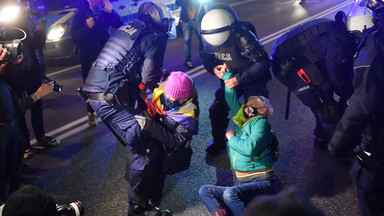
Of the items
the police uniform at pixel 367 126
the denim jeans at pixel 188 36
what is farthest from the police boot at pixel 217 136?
the denim jeans at pixel 188 36

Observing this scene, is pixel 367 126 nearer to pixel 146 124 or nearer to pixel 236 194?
pixel 236 194

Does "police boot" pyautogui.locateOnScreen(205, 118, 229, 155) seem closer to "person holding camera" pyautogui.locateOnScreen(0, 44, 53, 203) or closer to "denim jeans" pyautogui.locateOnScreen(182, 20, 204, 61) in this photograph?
"person holding camera" pyautogui.locateOnScreen(0, 44, 53, 203)

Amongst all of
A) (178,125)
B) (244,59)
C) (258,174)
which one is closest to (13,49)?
(178,125)

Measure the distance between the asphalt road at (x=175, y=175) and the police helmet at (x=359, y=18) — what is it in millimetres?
1566

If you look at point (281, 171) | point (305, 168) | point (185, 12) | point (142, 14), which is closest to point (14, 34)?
point (142, 14)

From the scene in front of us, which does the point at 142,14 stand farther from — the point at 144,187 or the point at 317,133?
the point at 317,133

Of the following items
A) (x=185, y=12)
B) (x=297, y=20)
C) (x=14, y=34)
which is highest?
(x=14, y=34)

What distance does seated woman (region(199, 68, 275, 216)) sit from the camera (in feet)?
8.70

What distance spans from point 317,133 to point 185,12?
15.0 feet

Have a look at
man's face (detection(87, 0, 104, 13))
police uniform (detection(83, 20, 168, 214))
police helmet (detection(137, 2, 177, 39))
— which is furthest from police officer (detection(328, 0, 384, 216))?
man's face (detection(87, 0, 104, 13))

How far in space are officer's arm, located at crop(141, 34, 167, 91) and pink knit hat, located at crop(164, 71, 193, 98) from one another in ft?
1.08

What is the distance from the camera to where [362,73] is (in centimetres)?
201

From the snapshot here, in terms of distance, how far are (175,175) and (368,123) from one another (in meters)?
2.23

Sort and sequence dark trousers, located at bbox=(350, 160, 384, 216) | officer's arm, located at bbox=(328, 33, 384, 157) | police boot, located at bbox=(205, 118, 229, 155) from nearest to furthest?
officer's arm, located at bbox=(328, 33, 384, 157)
dark trousers, located at bbox=(350, 160, 384, 216)
police boot, located at bbox=(205, 118, 229, 155)
